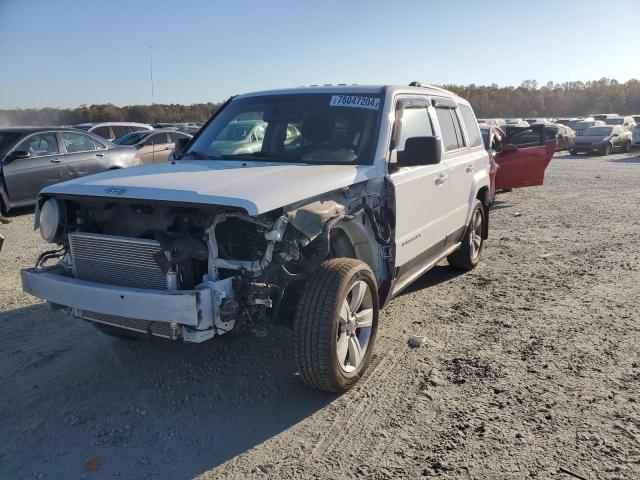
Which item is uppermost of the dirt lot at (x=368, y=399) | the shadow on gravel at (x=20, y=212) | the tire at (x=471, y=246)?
the tire at (x=471, y=246)

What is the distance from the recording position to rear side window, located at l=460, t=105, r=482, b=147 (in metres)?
6.34

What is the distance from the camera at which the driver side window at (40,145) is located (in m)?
10.6

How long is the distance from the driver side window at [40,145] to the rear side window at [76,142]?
0.21 meters

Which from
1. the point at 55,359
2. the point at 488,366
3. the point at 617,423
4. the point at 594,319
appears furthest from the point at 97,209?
the point at 594,319

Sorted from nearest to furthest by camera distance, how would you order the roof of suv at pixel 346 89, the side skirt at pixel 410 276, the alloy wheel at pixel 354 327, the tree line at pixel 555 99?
the alloy wheel at pixel 354 327 < the side skirt at pixel 410 276 < the roof of suv at pixel 346 89 < the tree line at pixel 555 99

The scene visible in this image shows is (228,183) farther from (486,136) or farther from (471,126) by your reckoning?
(486,136)

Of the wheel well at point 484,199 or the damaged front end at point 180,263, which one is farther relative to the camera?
the wheel well at point 484,199

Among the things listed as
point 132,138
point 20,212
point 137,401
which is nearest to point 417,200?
point 137,401

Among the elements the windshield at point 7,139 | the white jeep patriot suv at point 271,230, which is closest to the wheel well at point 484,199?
the white jeep patriot suv at point 271,230

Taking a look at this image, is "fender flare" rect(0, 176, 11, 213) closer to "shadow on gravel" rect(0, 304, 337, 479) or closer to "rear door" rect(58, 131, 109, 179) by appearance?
"rear door" rect(58, 131, 109, 179)

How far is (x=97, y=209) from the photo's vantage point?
12.5 feet

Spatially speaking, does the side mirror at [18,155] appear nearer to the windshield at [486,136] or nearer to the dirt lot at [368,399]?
the dirt lot at [368,399]

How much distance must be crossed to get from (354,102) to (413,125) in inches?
24.4

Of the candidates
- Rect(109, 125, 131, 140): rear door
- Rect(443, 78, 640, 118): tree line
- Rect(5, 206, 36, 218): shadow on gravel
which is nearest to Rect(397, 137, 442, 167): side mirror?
Rect(5, 206, 36, 218): shadow on gravel
